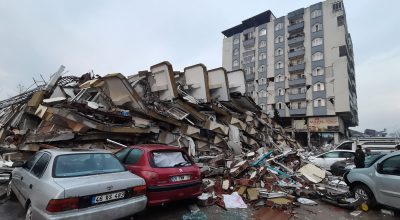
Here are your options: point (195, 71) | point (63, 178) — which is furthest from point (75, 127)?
point (195, 71)

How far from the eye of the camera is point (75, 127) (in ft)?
31.9

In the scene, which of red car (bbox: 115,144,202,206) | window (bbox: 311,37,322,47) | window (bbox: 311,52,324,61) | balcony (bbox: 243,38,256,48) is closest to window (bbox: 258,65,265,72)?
balcony (bbox: 243,38,256,48)

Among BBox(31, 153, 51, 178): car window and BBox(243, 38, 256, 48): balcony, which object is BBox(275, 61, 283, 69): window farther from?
BBox(31, 153, 51, 178): car window

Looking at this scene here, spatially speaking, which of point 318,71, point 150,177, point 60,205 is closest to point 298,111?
point 318,71

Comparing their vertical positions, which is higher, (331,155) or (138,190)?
(331,155)

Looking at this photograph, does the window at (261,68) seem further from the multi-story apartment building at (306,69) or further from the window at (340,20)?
the window at (340,20)

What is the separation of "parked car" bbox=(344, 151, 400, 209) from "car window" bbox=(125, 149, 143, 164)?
19.3 ft

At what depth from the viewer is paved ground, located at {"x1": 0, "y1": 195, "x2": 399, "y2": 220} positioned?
18.4 feet

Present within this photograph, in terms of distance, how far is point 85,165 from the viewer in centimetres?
476

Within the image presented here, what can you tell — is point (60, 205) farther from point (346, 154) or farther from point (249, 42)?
point (249, 42)

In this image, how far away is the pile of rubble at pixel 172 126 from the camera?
8531 millimetres

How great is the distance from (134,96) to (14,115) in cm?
656

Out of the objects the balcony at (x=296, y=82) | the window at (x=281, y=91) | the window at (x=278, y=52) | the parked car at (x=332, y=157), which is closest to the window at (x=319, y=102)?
the balcony at (x=296, y=82)

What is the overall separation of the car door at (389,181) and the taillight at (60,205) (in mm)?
6688
